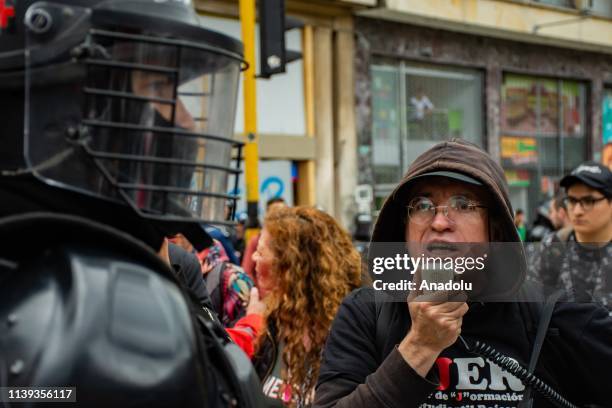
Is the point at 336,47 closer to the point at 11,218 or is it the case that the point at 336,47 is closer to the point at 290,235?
the point at 290,235

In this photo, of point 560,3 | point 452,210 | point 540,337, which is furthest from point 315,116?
point 540,337

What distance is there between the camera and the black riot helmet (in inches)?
51.2

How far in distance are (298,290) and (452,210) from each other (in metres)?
1.21

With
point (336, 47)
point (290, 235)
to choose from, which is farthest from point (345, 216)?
point (290, 235)

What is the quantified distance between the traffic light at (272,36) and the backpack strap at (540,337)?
472 centimetres

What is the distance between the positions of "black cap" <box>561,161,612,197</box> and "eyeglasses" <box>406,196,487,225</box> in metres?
2.67

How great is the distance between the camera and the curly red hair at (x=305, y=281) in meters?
3.14

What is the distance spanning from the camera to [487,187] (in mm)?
2182

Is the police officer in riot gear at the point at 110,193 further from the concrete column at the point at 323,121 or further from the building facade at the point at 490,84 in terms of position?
the building facade at the point at 490,84

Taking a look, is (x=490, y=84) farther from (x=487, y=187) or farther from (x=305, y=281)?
(x=487, y=187)

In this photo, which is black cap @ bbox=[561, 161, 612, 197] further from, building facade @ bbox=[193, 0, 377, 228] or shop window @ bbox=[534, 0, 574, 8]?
shop window @ bbox=[534, 0, 574, 8]

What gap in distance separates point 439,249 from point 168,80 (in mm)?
1005

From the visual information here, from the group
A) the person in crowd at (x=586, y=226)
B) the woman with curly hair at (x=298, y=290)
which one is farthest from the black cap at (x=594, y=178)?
the woman with curly hair at (x=298, y=290)

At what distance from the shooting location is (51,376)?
1.07 m
